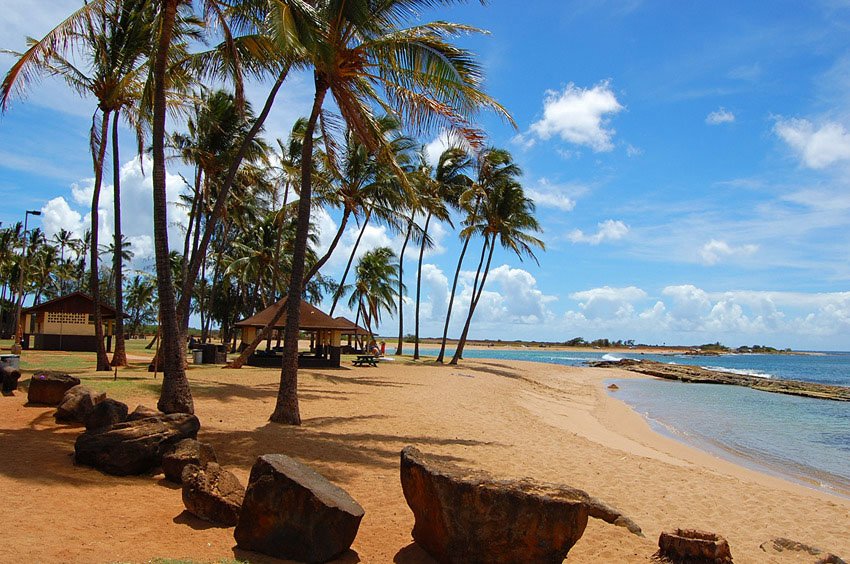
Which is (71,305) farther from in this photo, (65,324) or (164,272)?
(164,272)

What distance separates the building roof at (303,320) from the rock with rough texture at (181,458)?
16.8 metres

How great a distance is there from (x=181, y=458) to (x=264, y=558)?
81.5 inches

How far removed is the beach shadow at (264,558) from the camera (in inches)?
178

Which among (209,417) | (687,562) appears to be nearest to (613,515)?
(687,562)

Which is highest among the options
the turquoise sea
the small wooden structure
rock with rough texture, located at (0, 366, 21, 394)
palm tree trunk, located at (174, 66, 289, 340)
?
palm tree trunk, located at (174, 66, 289, 340)

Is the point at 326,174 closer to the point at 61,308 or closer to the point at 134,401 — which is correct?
the point at 134,401

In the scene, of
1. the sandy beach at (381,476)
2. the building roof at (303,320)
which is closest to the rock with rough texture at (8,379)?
the sandy beach at (381,476)

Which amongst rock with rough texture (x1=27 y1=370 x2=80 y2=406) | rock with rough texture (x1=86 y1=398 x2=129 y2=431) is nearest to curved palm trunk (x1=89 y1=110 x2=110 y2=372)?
rock with rough texture (x1=27 y1=370 x2=80 y2=406)

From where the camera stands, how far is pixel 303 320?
969 inches

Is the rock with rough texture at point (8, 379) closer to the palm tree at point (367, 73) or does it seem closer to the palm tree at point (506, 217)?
the palm tree at point (367, 73)

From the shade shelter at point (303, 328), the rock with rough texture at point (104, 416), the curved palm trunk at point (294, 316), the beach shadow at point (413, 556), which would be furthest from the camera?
the shade shelter at point (303, 328)

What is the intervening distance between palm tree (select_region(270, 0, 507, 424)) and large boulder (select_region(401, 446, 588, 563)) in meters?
5.98

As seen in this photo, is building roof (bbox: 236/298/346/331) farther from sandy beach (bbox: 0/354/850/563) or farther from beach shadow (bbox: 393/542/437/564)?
beach shadow (bbox: 393/542/437/564)

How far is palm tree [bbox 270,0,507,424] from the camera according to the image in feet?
32.1
